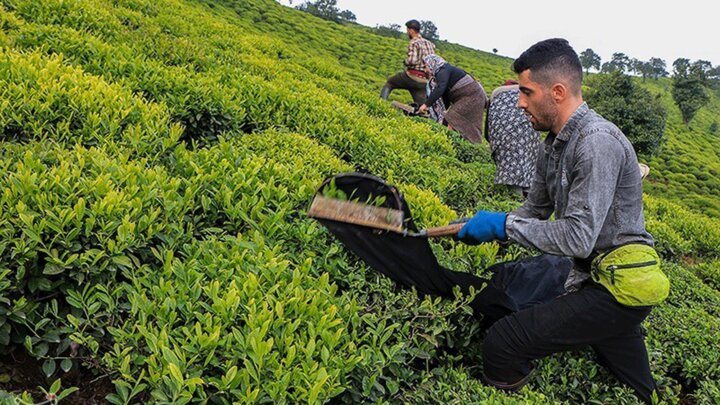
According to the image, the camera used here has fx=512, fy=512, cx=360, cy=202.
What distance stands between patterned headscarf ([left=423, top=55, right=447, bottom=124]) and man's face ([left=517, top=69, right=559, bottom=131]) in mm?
4836

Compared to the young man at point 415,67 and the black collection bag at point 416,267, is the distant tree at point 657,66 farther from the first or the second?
the black collection bag at point 416,267

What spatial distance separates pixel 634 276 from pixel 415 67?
22.3ft

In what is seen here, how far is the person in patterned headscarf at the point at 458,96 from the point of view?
7.05m

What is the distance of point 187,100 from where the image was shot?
→ 4.11m

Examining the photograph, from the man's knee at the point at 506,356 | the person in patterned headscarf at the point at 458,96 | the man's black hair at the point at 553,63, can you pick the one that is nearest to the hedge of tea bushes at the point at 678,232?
the person in patterned headscarf at the point at 458,96

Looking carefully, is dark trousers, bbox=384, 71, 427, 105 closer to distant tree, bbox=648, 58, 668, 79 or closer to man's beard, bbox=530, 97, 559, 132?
man's beard, bbox=530, 97, 559, 132

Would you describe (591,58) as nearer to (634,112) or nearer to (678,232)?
(634,112)

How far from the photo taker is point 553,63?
2322mm

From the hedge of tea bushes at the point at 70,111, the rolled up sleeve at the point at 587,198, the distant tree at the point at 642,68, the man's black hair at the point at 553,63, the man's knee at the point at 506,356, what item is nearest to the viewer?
the rolled up sleeve at the point at 587,198

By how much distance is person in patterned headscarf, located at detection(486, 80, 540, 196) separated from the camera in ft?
A: 16.7

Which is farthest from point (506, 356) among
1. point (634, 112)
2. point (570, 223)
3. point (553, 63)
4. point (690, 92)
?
point (690, 92)

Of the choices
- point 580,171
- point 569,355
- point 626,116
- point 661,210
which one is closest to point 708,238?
point 661,210

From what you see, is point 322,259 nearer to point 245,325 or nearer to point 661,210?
point 245,325

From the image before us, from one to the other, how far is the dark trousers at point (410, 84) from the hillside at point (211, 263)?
418 cm
